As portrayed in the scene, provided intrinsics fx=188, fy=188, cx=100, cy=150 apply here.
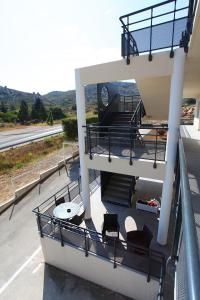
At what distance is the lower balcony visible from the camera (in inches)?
215

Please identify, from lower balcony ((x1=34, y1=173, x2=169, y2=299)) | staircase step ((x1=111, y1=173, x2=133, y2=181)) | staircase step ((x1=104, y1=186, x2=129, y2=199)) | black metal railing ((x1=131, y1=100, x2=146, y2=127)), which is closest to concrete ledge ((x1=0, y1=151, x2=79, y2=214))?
lower balcony ((x1=34, y1=173, x2=169, y2=299))

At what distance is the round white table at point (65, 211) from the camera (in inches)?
284

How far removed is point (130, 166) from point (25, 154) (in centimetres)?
1675

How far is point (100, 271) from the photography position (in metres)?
6.09

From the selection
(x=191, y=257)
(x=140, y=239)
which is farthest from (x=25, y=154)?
(x=191, y=257)

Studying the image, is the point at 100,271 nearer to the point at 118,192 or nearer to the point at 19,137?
the point at 118,192

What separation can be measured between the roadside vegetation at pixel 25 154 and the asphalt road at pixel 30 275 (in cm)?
842

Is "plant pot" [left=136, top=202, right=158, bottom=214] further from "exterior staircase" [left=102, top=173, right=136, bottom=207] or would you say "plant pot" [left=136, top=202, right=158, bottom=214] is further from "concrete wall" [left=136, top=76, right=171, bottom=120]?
"concrete wall" [left=136, top=76, right=171, bottom=120]

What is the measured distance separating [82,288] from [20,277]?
2.29m

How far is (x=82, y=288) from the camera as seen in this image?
20.3 ft

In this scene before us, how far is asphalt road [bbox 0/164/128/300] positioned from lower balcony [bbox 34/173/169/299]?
0.29m

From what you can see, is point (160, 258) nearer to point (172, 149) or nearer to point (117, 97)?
point (172, 149)

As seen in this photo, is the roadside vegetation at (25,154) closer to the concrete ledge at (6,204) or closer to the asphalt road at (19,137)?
the asphalt road at (19,137)

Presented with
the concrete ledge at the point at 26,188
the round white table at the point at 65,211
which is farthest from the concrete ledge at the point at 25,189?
the round white table at the point at 65,211
